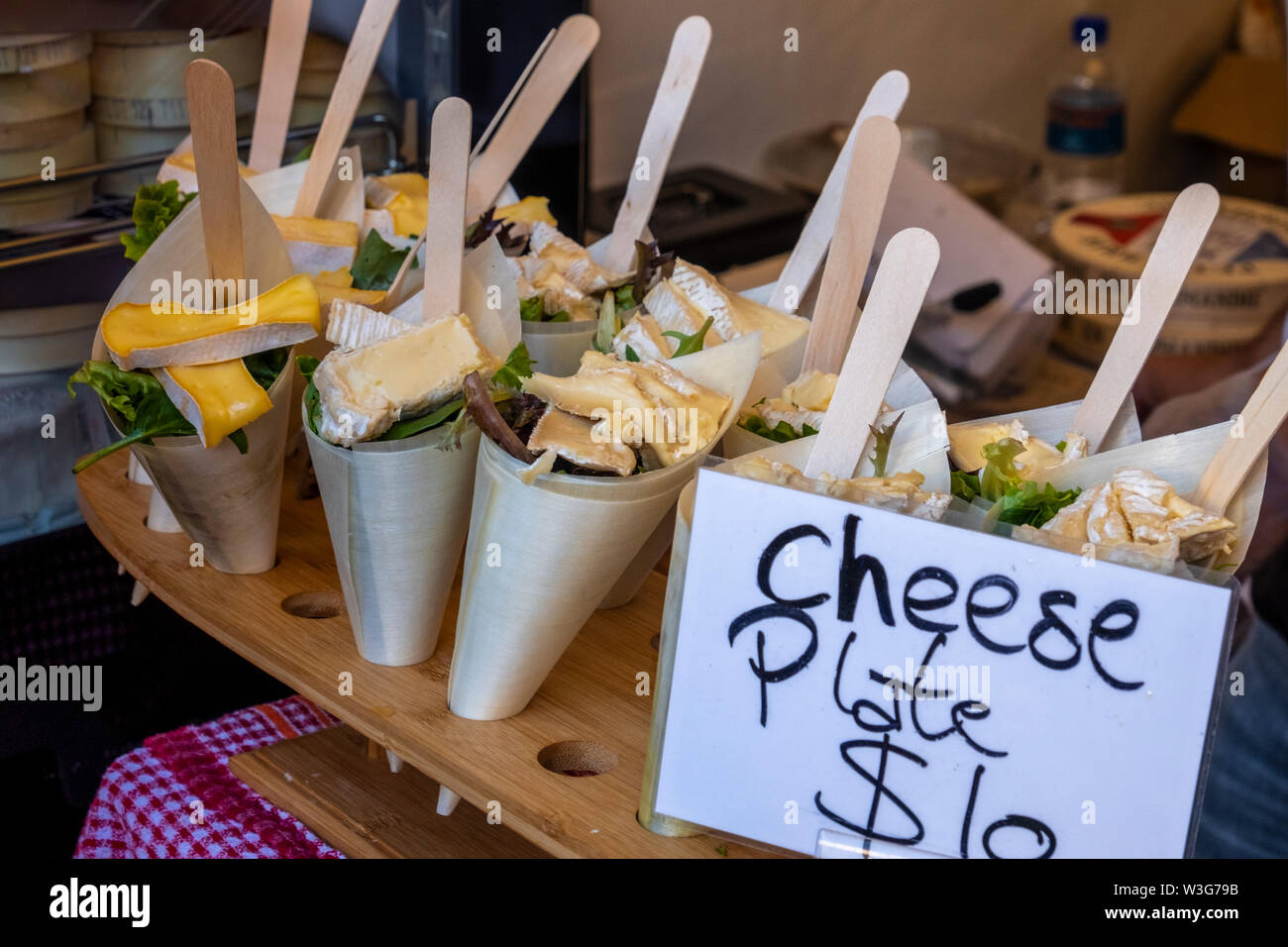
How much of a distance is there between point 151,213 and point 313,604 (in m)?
0.44

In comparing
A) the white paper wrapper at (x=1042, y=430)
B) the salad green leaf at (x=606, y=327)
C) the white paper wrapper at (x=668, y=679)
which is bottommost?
the white paper wrapper at (x=668, y=679)

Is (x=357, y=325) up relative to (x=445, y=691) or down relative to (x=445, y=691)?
up

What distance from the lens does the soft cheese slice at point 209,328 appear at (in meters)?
0.92

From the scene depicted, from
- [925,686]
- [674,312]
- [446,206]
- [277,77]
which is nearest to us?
[925,686]

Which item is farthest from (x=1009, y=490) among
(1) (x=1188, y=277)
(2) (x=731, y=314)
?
(1) (x=1188, y=277)

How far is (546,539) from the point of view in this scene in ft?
2.65

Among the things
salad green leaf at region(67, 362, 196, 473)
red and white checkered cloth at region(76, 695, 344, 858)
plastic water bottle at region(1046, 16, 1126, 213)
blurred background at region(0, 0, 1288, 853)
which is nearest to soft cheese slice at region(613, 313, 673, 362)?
salad green leaf at region(67, 362, 196, 473)

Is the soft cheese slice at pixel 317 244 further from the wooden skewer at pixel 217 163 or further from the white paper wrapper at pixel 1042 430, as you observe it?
the white paper wrapper at pixel 1042 430

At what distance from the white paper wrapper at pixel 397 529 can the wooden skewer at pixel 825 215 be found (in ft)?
1.21

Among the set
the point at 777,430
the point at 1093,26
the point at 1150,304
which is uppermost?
the point at 1093,26

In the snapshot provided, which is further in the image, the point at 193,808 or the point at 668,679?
the point at 193,808

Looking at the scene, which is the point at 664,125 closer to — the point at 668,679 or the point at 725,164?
the point at 668,679

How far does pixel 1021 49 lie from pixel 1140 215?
997mm

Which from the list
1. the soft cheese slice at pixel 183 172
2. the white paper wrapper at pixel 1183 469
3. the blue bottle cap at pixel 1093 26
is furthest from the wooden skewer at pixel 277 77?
the blue bottle cap at pixel 1093 26
